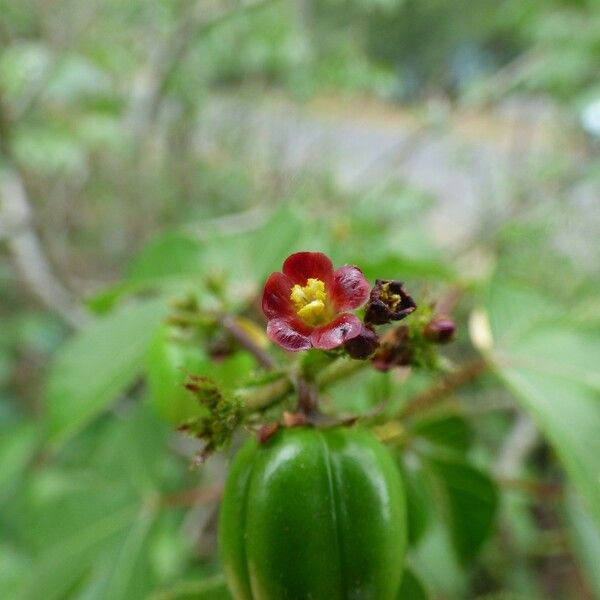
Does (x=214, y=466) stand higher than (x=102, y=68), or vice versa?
(x=102, y=68)

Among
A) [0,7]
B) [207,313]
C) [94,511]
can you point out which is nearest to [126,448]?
[94,511]

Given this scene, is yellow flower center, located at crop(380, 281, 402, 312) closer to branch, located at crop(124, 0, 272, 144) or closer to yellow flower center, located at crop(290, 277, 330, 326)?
yellow flower center, located at crop(290, 277, 330, 326)

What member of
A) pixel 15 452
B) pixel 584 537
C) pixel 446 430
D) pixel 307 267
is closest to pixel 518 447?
pixel 584 537

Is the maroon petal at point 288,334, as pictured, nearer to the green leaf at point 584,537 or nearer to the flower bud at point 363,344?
the flower bud at point 363,344

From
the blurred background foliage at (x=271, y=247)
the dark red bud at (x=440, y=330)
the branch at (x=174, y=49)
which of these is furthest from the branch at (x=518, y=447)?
the branch at (x=174, y=49)

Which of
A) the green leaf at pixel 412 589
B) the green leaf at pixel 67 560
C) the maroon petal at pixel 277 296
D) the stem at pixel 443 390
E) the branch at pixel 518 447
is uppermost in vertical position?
the maroon petal at pixel 277 296

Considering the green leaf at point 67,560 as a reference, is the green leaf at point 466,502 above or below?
below

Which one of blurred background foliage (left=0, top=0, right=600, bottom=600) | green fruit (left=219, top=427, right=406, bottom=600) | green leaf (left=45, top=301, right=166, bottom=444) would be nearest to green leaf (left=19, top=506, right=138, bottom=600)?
blurred background foliage (left=0, top=0, right=600, bottom=600)

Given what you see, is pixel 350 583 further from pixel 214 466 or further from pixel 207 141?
pixel 207 141
